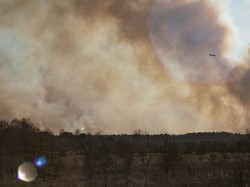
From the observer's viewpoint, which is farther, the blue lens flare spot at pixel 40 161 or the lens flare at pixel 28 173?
the lens flare at pixel 28 173

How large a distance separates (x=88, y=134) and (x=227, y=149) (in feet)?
96.9

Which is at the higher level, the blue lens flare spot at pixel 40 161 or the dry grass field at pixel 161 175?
the blue lens flare spot at pixel 40 161

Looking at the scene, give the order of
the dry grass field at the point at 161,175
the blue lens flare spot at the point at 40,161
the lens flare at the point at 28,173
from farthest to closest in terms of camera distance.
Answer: the lens flare at the point at 28,173
the blue lens flare spot at the point at 40,161
the dry grass field at the point at 161,175

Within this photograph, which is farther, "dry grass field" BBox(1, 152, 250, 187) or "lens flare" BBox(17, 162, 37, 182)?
"lens flare" BBox(17, 162, 37, 182)

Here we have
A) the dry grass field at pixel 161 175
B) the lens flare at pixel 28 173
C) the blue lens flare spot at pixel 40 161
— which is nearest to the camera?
the dry grass field at pixel 161 175

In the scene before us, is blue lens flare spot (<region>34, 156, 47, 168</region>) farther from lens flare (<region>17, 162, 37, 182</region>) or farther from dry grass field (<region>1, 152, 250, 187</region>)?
dry grass field (<region>1, 152, 250, 187</region>)

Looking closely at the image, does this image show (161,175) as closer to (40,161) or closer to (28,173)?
(40,161)

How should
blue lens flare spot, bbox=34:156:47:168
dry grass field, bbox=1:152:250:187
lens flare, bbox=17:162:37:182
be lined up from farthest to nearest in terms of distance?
lens flare, bbox=17:162:37:182
blue lens flare spot, bbox=34:156:47:168
dry grass field, bbox=1:152:250:187

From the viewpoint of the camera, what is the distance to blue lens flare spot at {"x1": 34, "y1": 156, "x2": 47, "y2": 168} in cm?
4519

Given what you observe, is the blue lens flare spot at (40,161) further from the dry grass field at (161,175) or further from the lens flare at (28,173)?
the dry grass field at (161,175)

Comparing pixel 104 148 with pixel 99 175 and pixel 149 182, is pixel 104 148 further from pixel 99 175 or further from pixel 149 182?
pixel 149 182

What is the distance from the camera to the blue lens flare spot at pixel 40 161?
1779 inches

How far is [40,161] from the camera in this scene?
45188mm

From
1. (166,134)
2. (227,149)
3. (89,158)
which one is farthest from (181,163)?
(227,149)
